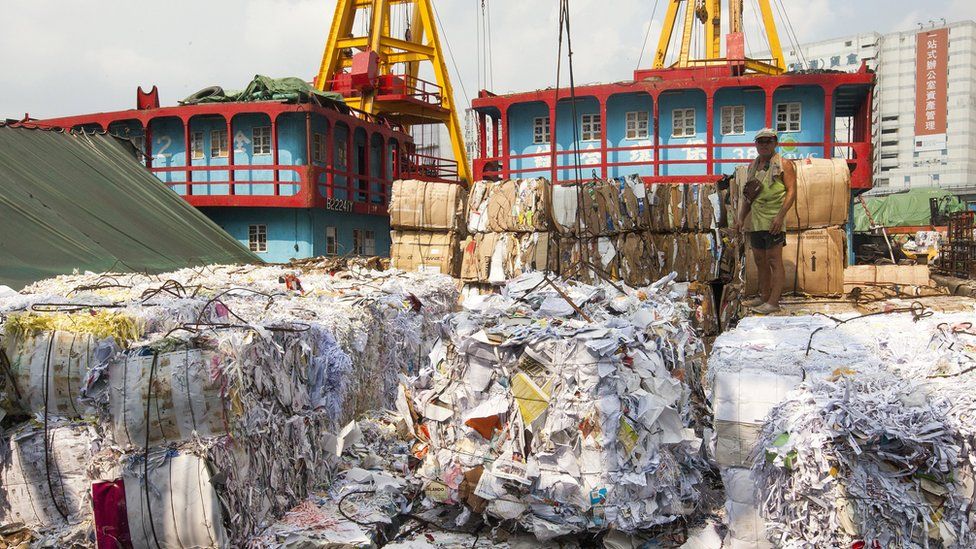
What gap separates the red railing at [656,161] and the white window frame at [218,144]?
24.9 ft

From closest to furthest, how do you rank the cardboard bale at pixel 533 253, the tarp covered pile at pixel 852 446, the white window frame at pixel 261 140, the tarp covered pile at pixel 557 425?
the tarp covered pile at pixel 852 446 → the tarp covered pile at pixel 557 425 → the cardboard bale at pixel 533 253 → the white window frame at pixel 261 140

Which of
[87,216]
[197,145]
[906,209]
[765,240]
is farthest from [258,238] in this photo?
[906,209]

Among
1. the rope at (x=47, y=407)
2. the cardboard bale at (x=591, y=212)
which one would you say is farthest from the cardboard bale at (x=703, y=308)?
the rope at (x=47, y=407)

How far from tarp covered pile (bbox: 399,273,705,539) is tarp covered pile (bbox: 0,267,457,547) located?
91 centimetres

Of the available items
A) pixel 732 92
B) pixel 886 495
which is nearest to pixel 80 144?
pixel 886 495

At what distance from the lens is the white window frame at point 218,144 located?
66.9 ft

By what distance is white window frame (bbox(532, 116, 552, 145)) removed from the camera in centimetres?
2038

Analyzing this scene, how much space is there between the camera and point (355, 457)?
5.83 meters

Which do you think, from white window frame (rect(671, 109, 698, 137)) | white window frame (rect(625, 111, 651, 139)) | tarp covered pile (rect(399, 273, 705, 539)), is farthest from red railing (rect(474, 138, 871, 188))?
tarp covered pile (rect(399, 273, 705, 539))

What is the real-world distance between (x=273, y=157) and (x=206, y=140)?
2.80 metres

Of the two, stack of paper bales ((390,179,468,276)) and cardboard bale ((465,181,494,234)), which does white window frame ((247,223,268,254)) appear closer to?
stack of paper bales ((390,179,468,276))

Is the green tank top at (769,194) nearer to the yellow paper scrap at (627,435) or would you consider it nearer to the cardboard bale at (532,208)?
the cardboard bale at (532,208)

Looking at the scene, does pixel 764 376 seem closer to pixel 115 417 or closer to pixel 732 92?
pixel 115 417

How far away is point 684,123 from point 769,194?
1307 cm
